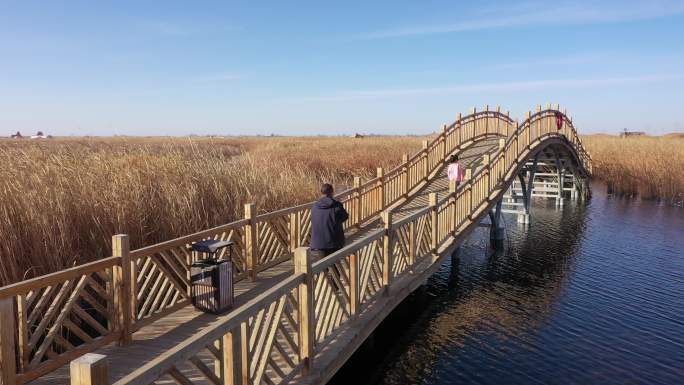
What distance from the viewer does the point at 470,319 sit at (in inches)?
420

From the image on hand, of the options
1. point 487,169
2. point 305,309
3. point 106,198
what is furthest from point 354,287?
point 487,169

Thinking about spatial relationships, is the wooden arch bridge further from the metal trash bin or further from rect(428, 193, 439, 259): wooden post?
the metal trash bin

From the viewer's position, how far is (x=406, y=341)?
9539 millimetres

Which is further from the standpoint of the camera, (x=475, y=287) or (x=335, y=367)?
(x=475, y=287)

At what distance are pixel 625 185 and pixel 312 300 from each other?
2849 cm

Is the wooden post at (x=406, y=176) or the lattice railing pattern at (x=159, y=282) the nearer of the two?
the lattice railing pattern at (x=159, y=282)

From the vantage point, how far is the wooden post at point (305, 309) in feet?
17.9

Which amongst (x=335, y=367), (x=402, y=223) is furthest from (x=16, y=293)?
(x=402, y=223)

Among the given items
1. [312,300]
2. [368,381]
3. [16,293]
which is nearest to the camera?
[16,293]

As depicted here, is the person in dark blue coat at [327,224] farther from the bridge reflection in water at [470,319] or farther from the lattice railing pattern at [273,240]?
the bridge reflection in water at [470,319]

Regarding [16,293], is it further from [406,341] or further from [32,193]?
[406,341]

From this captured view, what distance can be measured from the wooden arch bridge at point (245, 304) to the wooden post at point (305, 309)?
0.04 ft

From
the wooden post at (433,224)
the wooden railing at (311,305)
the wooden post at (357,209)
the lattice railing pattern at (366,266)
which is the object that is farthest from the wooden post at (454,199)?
the lattice railing pattern at (366,266)

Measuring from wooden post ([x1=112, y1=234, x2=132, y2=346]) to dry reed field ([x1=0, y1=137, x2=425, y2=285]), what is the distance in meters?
2.15
